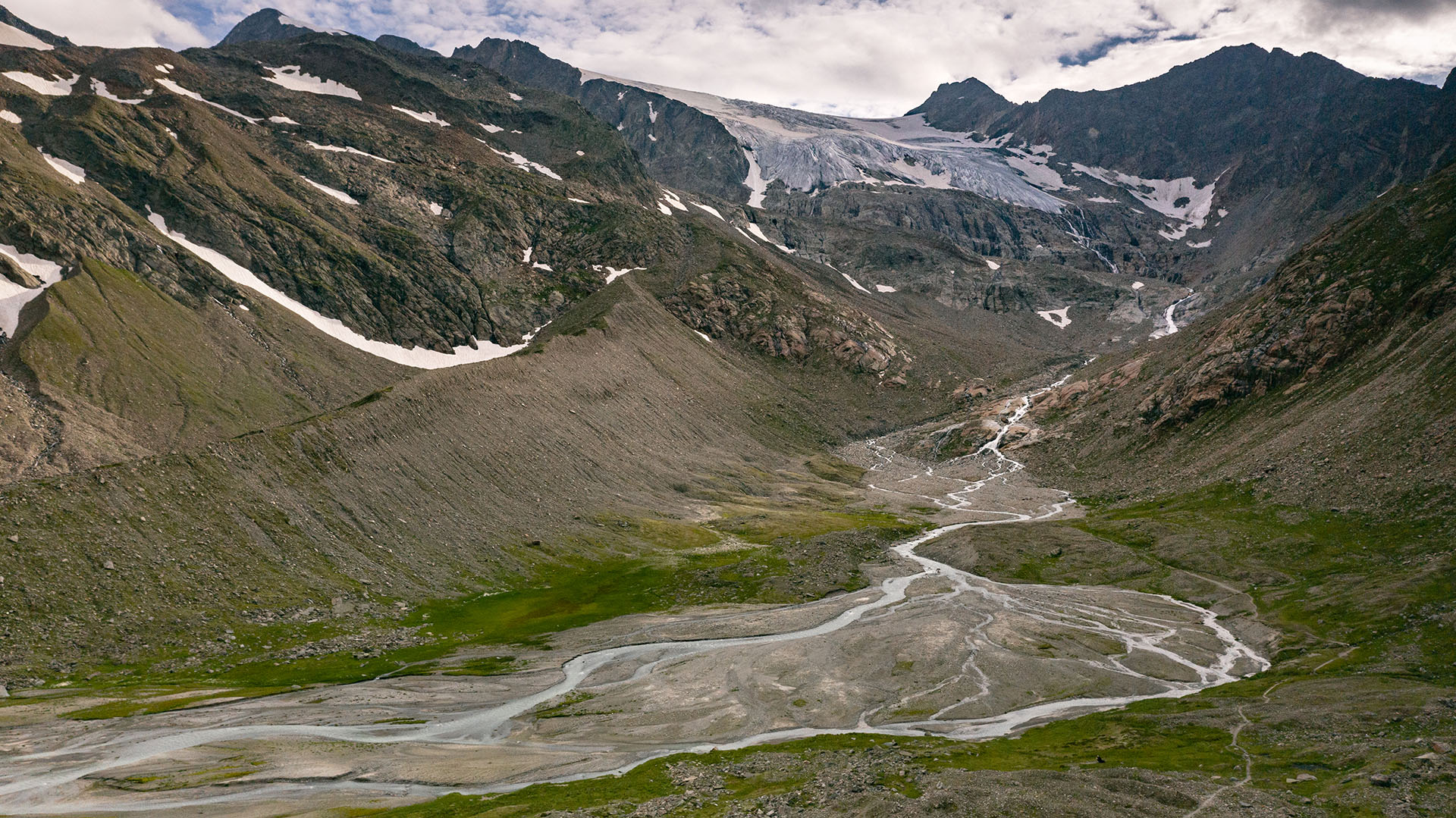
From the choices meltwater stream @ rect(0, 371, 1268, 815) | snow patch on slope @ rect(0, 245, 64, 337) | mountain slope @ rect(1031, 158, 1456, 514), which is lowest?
meltwater stream @ rect(0, 371, 1268, 815)

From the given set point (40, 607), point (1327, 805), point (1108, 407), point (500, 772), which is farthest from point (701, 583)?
point (1108, 407)

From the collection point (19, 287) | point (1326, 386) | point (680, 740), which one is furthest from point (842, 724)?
point (19, 287)

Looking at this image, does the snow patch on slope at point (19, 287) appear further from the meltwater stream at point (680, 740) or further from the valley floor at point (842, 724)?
the meltwater stream at point (680, 740)

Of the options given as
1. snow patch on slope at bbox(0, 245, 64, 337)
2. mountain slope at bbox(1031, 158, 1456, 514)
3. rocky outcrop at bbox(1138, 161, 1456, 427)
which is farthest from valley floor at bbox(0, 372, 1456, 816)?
snow patch on slope at bbox(0, 245, 64, 337)

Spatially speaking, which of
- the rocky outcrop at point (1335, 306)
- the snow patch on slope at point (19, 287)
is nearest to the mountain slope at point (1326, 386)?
the rocky outcrop at point (1335, 306)

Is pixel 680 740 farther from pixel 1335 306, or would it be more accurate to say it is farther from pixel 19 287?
pixel 19 287

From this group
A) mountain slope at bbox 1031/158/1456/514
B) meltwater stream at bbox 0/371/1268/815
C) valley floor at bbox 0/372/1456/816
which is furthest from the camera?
mountain slope at bbox 1031/158/1456/514

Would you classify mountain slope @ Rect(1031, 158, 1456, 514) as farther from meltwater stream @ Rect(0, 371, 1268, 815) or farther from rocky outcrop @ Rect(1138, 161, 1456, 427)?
meltwater stream @ Rect(0, 371, 1268, 815)

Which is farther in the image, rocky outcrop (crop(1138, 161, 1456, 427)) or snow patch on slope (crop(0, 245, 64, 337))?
snow patch on slope (crop(0, 245, 64, 337))
